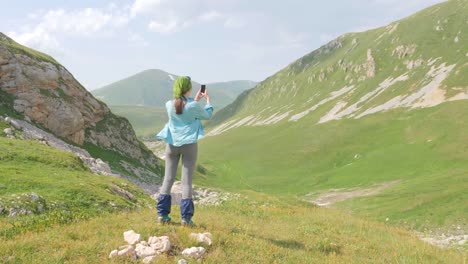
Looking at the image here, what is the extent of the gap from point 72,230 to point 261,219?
906 cm

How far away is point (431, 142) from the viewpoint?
86.6 m

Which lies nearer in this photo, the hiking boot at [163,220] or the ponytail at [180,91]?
the ponytail at [180,91]

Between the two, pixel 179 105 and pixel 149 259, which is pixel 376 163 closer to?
pixel 179 105

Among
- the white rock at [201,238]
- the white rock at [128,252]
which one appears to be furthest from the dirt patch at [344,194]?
the white rock at [128,252]

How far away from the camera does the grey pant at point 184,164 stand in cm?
1207

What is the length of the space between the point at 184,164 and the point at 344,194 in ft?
197

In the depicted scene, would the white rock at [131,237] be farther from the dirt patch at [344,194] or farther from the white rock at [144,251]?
the dirt patch at [344,194]

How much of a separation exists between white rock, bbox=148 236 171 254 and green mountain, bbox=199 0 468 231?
38556 mm

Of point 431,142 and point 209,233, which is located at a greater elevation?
point 209,233

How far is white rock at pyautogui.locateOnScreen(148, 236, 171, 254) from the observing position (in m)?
9.56

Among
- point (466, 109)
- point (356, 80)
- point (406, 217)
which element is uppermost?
point (356, 80)

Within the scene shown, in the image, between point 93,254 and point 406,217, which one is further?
point 406,217

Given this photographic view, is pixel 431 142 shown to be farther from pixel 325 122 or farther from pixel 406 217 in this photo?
pixel 325 122

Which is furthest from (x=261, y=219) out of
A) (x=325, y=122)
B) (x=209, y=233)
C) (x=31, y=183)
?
(x=325, y=122)
